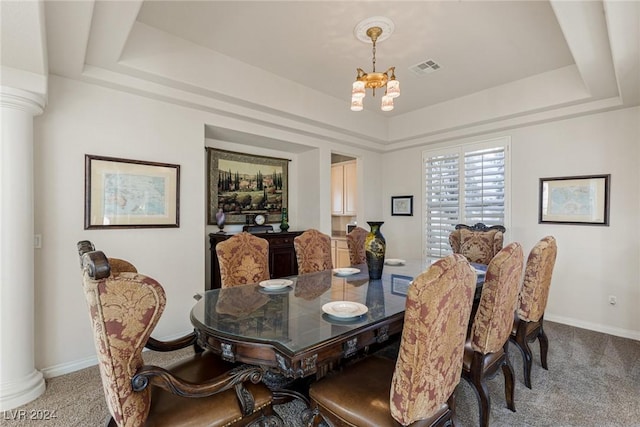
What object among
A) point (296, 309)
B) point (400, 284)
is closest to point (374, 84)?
point (400, 284)

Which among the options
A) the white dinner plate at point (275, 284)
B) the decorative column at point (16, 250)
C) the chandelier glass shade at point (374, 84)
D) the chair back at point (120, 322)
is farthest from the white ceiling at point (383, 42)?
the chair back at point (120, 322)

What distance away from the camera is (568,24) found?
7.14 feet

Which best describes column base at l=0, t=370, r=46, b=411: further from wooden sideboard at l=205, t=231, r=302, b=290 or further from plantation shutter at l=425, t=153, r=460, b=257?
plantation shutter at l=425, t=153, r=460, b=257

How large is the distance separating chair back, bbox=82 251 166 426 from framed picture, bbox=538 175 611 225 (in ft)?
14.8

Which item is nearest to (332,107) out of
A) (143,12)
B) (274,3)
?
(274,3)

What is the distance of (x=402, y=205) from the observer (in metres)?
5.55

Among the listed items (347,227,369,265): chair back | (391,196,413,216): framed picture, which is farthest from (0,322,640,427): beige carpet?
(391,196,413,216): framed picture

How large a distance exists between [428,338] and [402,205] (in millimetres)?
4532

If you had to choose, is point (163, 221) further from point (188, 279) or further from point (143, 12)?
point (143, 12)

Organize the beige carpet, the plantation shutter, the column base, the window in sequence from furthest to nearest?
the plantation shutter → the window → the column base → the beige carpet

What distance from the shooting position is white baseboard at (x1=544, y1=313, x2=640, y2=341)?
3.44 m

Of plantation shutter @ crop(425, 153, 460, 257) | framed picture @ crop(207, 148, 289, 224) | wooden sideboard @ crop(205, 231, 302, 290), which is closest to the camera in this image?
wooden sideboard @ crop(205, 231, 302, 290)

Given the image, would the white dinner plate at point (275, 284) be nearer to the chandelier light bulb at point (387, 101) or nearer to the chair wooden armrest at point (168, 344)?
the chair wooden armrest at point (168, 344)

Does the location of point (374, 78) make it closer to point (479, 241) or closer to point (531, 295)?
point (531, 295)
